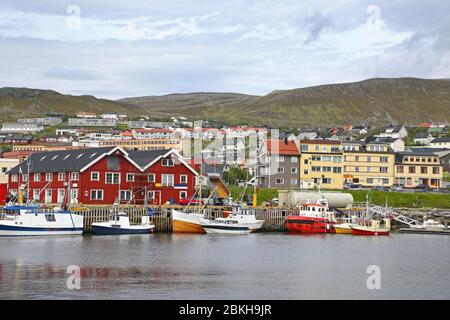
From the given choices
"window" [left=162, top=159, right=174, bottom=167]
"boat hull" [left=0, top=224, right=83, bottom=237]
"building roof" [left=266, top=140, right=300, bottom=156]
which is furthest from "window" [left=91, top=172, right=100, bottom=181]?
"building roof" [left=266, top=140, right=300, bottom=156]

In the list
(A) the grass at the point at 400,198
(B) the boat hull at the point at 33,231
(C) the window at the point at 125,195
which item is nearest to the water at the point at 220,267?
(B) the boat hull at the point at 33,231

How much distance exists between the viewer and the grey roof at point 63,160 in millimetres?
78562

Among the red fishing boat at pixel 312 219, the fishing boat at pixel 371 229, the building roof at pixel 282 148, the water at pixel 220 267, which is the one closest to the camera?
the water at pixel 220 267

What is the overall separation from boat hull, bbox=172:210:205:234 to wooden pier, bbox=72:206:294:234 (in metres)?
1.25

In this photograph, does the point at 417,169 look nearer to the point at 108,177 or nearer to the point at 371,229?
the point at 371,229

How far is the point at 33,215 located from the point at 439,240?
38390 mm

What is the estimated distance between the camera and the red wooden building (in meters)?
77.4

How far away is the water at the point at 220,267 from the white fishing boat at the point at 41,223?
2.23 metres

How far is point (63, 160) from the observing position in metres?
82.5

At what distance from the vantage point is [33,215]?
65938 millimetres

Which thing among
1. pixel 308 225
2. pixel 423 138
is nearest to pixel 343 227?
pixel 308 225

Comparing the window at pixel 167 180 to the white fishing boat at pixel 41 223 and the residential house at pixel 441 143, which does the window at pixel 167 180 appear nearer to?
the white fishing boat at pixel 41 223
